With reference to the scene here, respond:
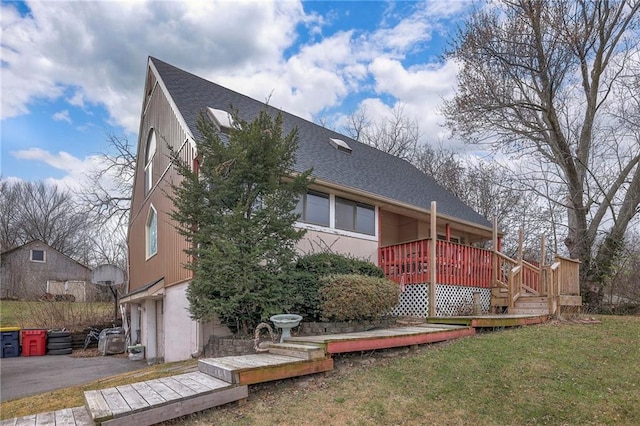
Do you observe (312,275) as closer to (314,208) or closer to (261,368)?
(314,208)

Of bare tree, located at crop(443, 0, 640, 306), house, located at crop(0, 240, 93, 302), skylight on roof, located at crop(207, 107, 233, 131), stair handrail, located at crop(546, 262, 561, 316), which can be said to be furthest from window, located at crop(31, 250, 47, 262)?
stair handrail, located at crop(546, 262, 561, 316)

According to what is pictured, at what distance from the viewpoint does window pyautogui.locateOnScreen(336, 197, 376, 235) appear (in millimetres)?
10898

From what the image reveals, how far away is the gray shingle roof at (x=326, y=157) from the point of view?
10.7 m

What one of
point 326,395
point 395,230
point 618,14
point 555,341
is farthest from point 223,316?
point 618,14

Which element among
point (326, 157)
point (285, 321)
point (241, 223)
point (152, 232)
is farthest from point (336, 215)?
point (152, 232)

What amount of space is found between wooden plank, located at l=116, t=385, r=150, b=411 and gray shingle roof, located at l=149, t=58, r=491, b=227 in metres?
6.00

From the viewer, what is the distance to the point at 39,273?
31281 mm

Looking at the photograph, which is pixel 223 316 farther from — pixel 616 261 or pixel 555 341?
pixel 616 261

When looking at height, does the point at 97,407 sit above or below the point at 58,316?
above

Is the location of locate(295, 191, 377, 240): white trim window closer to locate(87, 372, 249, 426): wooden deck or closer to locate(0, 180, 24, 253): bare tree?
locate(87, 372, 249, 426): wooden deck

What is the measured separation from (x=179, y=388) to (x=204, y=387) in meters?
0.26

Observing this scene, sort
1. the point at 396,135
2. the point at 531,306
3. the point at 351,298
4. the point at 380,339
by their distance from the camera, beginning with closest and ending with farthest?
the point at 380,339 → the point at 351,298 → the point at 531,306 → the point at 396,135

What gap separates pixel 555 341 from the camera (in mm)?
7051

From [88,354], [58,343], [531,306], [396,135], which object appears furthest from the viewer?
[396,135]
